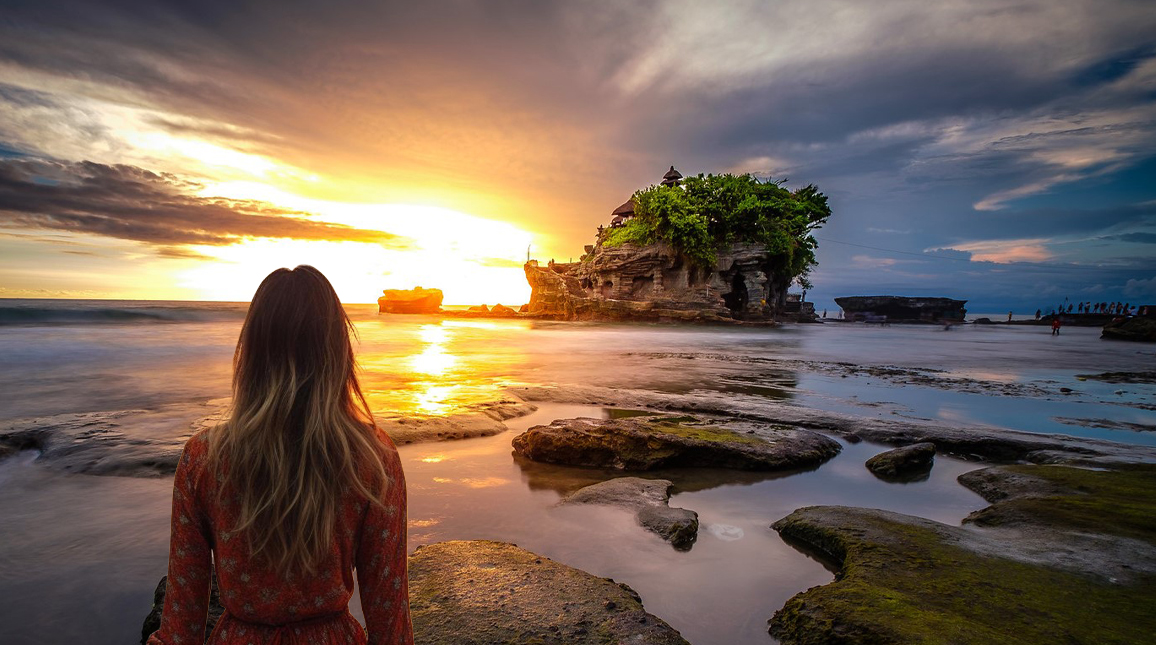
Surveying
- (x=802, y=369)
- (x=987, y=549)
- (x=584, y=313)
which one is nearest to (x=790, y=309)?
(x=584, y=313)

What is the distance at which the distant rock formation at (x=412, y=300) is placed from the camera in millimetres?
91625

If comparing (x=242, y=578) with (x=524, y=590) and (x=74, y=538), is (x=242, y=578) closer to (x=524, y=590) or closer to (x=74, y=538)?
(x=524, y=590)

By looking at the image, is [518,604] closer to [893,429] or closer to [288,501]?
[288,501]

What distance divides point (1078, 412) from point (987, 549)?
31.6 feet

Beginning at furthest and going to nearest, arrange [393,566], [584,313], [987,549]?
1. [584,313]
2. [987,549]
3. [393,566]

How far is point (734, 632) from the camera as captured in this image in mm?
3285

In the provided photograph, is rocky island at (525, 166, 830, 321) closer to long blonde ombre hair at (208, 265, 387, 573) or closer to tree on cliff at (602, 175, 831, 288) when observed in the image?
tree on cliff at (602, 175, 831, 288)

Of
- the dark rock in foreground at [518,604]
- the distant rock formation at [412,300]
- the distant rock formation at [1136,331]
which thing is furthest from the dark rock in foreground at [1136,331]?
the distant rock formation at [412,300]

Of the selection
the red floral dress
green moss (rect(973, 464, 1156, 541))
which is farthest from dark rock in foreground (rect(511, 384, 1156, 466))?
the red floral dress

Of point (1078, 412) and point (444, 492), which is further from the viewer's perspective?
point (1078, 412)

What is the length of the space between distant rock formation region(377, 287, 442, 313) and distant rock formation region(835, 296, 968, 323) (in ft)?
237

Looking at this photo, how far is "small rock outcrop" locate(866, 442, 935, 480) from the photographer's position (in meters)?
6.38

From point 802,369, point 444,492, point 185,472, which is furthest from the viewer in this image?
point 802,369

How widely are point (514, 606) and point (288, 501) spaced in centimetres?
196
